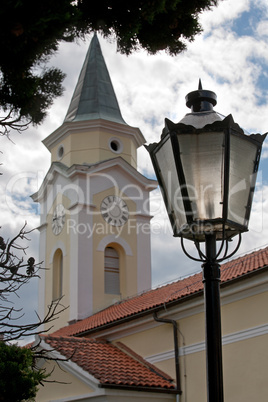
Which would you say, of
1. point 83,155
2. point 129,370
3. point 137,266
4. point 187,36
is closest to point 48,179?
point 83,155

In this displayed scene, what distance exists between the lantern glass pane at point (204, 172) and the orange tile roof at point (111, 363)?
9.36m

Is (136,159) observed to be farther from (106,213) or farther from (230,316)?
(230,316)

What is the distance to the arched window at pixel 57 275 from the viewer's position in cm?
2611

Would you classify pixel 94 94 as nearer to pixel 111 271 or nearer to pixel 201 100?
pixel 111 271

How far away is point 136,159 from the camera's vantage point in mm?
28391

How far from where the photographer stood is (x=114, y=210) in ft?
87.1

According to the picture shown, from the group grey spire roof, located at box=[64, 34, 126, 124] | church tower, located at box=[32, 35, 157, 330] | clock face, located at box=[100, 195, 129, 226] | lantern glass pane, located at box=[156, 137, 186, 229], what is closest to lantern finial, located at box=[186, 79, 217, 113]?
lantern glass pane, located at box=[156, 137, 186, 229]

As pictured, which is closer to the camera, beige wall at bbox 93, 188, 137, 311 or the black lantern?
the black lantern

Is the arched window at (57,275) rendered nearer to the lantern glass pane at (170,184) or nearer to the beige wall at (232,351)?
the beige wall at (232,351)

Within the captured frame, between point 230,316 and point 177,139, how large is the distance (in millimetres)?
9608

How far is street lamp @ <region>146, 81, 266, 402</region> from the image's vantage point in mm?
4812

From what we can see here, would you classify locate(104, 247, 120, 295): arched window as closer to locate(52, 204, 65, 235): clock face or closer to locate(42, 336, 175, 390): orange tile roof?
locate(52, 204, 65, 235): clock face

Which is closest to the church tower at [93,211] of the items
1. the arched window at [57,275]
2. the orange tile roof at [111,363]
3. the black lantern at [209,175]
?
the arched window at [57,275]

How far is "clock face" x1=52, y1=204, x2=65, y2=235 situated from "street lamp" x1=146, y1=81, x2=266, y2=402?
21.6m
